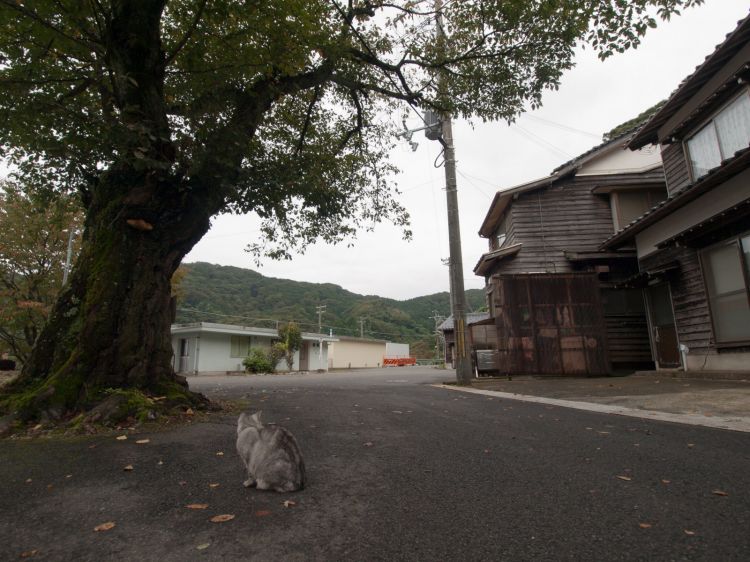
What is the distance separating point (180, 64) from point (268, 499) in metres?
6.86

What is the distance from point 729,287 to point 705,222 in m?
1.37

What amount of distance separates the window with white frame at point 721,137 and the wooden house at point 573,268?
2375mm

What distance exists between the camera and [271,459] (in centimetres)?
279

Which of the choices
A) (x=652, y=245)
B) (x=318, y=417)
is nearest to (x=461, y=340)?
(x=652, y=245)

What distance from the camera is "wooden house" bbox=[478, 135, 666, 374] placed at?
1151 cm

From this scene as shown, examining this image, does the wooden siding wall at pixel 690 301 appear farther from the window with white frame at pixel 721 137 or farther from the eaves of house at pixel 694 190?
the window with white frame at pixel 721 137

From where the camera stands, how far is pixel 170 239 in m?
5.91

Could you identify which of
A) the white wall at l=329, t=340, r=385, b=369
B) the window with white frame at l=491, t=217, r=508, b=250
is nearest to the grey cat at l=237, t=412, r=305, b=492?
the window with white frame at l=491, t=217, r=508, b=250

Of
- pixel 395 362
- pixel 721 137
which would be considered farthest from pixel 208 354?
pixel 395 362

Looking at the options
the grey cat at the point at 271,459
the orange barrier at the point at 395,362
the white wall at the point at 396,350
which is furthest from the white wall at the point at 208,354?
the white wall at the point at 396,350

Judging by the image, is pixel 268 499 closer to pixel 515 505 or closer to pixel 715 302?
pixel 515 505

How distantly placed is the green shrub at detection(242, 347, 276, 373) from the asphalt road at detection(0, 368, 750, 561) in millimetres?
23528

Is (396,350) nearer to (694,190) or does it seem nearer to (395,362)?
(395,362)

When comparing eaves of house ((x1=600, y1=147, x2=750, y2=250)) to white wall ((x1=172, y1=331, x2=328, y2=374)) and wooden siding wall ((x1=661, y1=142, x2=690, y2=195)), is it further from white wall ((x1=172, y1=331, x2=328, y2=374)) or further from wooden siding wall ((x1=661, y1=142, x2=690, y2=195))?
white wall ((x1=172, y1=331, x2=328, y2=374))
